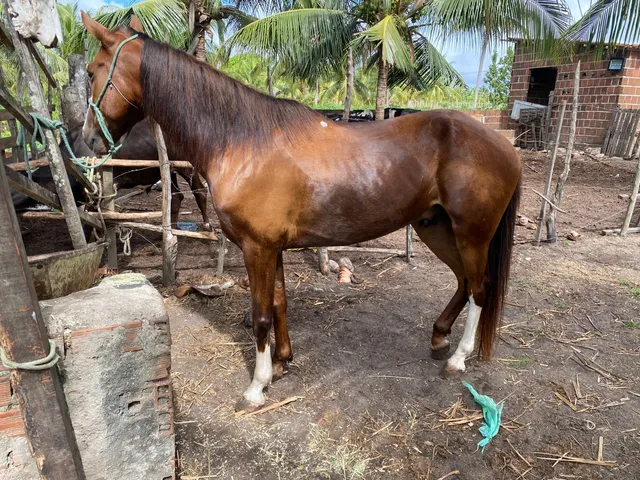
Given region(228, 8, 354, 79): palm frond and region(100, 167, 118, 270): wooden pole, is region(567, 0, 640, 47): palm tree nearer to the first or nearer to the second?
region(228, 8, 354, 79): palm frond

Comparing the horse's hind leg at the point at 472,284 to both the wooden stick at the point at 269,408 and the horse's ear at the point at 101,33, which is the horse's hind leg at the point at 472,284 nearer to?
the wooden stick at the point at 269,408

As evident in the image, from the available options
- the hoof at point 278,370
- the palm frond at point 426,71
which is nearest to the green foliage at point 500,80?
the palm frond at point 426,71

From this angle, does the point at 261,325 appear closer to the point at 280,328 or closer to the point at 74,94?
the point at 280,328

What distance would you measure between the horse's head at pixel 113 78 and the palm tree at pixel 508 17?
232 inches

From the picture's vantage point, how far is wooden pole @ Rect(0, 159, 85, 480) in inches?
56.3

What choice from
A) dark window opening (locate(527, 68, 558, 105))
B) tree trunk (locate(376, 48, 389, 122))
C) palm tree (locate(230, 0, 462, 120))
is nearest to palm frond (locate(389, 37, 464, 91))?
palm tree (locate(230, 0, 462, 120))

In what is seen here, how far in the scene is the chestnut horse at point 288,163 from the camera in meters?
2.40

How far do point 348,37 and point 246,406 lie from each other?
28.5ft

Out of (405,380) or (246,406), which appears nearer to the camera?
(246,406)

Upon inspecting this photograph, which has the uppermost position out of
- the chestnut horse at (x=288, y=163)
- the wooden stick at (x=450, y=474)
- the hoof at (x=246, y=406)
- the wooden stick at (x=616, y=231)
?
the chestnut horse at (x=288, y=163)

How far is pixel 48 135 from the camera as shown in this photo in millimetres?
2316

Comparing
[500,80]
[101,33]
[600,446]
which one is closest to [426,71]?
[101,33]

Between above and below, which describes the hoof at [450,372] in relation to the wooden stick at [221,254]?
below

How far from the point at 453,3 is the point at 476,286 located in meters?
6.30
